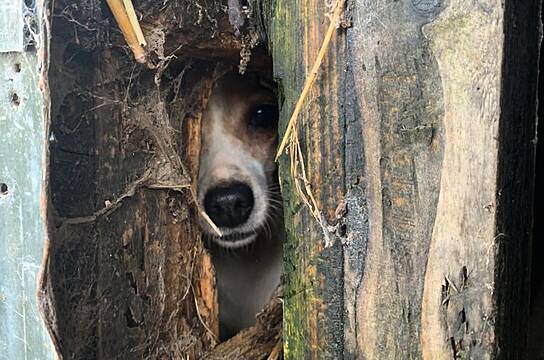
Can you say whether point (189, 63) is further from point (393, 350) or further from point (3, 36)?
point (393, 350)

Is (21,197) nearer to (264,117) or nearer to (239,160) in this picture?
(239,160)

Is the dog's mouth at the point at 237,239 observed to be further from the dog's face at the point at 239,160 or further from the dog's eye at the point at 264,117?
the dog's eye at the point at 264,117

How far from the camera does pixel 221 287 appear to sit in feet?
6.70

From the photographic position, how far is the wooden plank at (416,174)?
76cm

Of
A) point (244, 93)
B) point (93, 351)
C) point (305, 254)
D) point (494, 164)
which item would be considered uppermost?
point (244, 93)

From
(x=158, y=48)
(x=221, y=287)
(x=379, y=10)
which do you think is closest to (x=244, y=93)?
(x=221, y=287)

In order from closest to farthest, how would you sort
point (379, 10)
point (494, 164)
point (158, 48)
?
→ point (494, 164), point (379, 10), point (158, 48)

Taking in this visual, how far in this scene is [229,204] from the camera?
1773 mm

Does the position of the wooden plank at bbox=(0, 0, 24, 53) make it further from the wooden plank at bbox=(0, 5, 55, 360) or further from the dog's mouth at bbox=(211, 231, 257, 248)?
the dog's mouth at bbox=(211, 231, 257, 248)

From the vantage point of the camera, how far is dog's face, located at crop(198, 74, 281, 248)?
1771 mm

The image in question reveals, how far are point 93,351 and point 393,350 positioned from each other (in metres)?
0.50

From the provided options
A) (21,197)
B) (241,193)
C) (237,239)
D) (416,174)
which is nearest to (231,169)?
(241,193)

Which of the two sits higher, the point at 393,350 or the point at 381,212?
the point at 381,212

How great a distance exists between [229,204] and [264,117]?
12.8 inches
